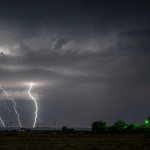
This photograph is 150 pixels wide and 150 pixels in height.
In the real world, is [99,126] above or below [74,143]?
below

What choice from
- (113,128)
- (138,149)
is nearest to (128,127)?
(113,128)

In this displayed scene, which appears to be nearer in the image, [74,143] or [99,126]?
[74,143]

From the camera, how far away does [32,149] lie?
742 inches

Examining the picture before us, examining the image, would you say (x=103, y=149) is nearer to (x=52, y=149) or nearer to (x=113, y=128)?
(x=52, y=149)

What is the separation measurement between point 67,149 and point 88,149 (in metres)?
1.91

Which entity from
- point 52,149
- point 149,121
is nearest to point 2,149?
point 52,149

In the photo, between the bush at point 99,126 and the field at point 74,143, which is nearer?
the field at point 74,143

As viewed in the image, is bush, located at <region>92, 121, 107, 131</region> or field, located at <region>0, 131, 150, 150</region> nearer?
field, located at <region>0, 131, 150, 150</region>

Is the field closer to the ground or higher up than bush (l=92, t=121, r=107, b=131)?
higher up

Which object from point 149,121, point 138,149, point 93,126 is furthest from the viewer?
point 149,121

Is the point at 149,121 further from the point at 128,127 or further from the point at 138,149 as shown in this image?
the point at 138,149

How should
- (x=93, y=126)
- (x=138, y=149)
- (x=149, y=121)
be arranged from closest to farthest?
(x=138, y=149)
(x=93, y=126)
(x=149, y=121)

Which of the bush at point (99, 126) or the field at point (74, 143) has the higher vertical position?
the field at point (74, 143)

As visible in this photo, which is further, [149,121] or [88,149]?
[149,121]
